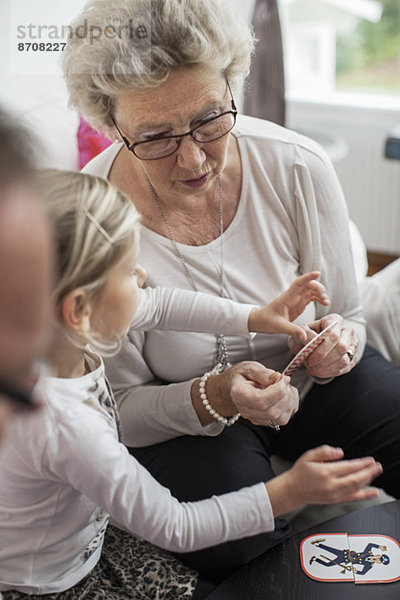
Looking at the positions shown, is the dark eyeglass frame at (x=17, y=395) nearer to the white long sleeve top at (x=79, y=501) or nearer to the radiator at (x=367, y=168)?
the white long sleeve top at (x=79, y=501)

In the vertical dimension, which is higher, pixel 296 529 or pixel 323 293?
pixel 323 293

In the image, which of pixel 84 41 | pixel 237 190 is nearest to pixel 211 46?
pixel 84 41

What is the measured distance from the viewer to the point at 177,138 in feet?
3.67

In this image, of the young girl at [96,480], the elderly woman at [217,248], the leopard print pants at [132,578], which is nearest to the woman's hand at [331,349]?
the elderly woman at [217,248]

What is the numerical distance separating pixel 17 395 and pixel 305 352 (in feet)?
2.63

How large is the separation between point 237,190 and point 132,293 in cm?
53

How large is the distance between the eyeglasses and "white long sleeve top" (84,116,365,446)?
0.16 metres

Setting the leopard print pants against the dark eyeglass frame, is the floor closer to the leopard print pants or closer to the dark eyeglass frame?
the leopard print pants

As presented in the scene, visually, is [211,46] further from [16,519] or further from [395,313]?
[395,313]

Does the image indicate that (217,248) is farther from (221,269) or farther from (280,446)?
(280,446)

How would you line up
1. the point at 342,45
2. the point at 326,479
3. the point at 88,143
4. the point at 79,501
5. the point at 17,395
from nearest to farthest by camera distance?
the point at 17,395 < the point at 326,479 < the point at 79,501 < the point at 88,143 < the point at 342,45

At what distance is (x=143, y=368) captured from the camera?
129 centimetres

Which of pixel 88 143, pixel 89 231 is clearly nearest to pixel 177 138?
pixel 89 231

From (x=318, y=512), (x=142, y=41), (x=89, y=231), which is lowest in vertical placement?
(x=318, y=512)
